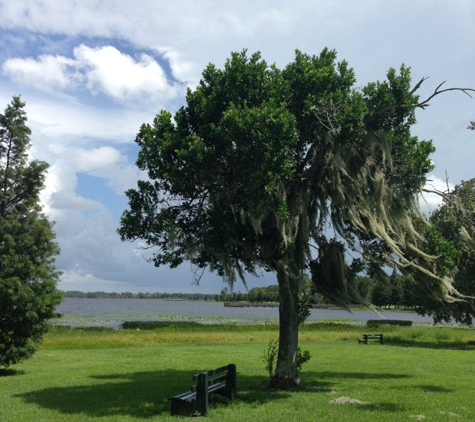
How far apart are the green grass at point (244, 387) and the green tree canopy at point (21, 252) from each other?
1.51 m

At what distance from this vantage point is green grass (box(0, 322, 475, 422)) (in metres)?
9.74

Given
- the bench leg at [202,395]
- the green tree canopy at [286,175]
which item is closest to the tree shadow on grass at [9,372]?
the green tree canopy at [286,175]

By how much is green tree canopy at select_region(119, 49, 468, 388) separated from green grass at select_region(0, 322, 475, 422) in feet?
6.83

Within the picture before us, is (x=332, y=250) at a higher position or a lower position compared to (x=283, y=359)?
higher

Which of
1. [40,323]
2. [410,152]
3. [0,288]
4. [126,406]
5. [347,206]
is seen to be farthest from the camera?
[40,323]

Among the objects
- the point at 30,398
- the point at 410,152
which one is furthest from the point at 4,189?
the point at 410,152

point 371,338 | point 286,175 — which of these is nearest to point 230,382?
point 286,175

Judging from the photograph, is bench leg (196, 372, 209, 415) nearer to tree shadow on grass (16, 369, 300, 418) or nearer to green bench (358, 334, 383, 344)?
tree shadow on grass (16, 369, 300, 418)

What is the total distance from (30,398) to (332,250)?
8414 mm

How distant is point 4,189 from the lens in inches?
685

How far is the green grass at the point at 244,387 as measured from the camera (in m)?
9.74

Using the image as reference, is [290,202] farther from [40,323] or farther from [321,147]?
[40,323]

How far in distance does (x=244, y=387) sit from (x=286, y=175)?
6152 millimetres

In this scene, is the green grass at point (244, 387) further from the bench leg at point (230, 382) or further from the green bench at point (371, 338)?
the green bench at point (371, 338)
